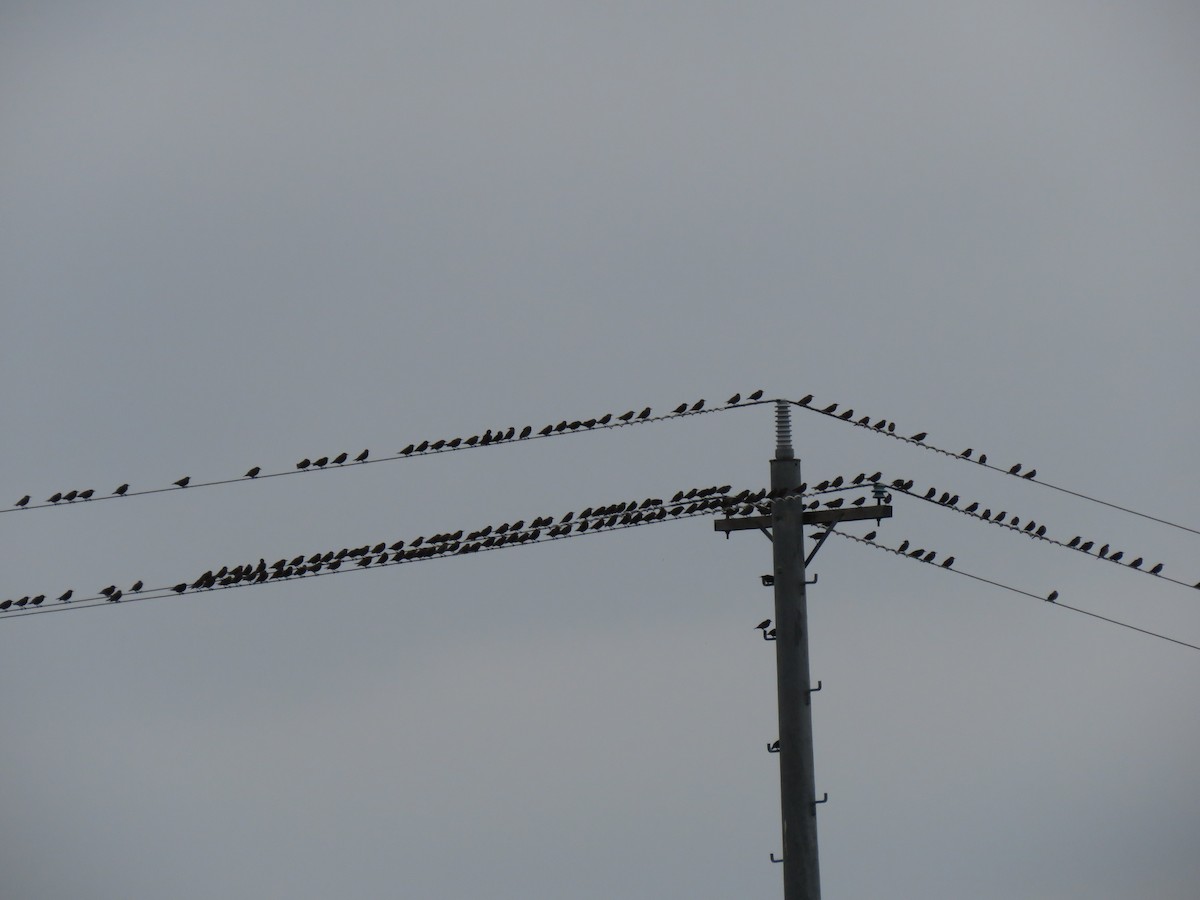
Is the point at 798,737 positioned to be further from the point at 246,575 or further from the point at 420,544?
the point at 246,575

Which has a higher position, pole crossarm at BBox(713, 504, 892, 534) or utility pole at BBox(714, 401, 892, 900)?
pole crossarm at BBox(713, 504, 892, 534)

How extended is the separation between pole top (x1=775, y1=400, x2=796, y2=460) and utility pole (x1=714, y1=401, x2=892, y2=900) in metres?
0.51

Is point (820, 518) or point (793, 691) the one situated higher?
point (820, 518)

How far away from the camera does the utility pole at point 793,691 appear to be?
24641 mm

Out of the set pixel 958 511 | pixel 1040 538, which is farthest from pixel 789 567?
pixel 1040 538

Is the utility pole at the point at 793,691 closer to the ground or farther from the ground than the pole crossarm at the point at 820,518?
closer to the ground

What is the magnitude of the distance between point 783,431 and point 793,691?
4019 mm

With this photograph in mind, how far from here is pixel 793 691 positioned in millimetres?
24781

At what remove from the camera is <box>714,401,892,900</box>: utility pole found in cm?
2464

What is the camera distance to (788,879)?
24.8 metres

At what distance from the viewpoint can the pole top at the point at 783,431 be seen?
→ 26.2 meters

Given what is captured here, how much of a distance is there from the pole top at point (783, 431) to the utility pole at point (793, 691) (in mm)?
511

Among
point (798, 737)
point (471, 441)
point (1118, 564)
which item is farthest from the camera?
point (471, 441)

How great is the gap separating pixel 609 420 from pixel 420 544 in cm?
418
